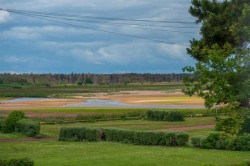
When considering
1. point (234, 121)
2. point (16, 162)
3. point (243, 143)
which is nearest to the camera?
point (234, 121)

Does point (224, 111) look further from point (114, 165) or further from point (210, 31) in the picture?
point (210, 31)

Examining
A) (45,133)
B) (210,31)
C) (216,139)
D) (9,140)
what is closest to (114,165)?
(216,139)

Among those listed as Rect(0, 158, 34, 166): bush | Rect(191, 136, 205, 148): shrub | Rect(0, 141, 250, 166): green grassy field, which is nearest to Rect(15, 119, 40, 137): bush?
Rect(0, 141, 250, 166): green grassy field

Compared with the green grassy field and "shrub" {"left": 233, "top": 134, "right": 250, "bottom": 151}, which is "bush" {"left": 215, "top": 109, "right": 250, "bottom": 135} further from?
"shrub" {"left": 233, "top": 134, "right": 250, "bottom": 151}

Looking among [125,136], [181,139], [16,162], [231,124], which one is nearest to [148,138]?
[125,136]

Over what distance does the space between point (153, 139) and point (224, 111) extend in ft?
70.1

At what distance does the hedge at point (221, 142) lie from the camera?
33.2 meters

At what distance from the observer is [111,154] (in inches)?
1233

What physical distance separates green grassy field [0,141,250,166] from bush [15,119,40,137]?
207 inches

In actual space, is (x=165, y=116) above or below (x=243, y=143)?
above

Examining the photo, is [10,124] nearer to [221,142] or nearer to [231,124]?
[221,142]

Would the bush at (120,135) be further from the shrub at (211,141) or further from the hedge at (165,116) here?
the hedge at (165,116)

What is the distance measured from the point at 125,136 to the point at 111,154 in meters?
8.29

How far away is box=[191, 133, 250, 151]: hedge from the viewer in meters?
33.2
